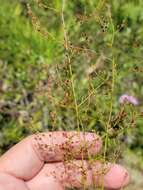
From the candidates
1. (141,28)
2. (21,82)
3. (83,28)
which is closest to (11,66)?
(21,82)

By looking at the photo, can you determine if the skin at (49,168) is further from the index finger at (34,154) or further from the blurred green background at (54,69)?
the blurred green background at (54,69)

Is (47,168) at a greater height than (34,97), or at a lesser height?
greater

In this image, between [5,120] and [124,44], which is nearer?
[5,120]

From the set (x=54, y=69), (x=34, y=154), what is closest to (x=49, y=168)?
(x=34, y=154)

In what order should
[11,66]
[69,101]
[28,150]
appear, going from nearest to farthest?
[69,101] < [28,150] < [11,66]

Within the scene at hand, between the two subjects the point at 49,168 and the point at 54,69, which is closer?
the point at 49,168

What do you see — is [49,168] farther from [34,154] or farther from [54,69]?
[54,69]

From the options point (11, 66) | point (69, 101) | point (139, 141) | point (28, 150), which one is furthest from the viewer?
point (11, 66)

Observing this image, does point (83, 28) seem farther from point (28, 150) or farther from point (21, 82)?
point (28, 150)
